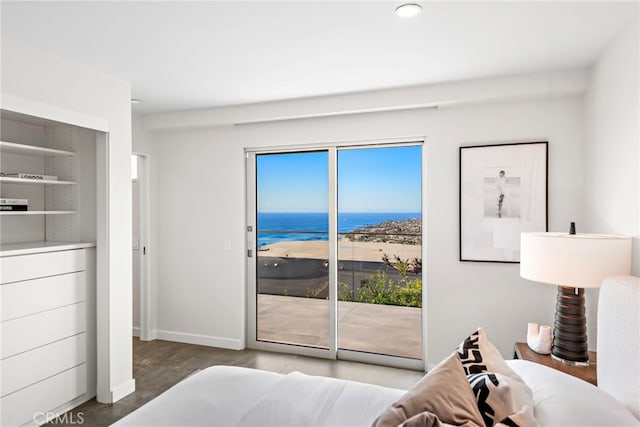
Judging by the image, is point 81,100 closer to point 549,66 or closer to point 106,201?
point 106,201

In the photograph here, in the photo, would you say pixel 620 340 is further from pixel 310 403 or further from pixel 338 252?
pixel 338 252

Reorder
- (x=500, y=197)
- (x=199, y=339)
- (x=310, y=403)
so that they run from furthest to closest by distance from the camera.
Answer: (x=199, y=339) → (x=500, y=197) → (x=310, y=403)

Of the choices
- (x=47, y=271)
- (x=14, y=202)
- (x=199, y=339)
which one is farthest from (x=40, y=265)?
(x=199, y=339)

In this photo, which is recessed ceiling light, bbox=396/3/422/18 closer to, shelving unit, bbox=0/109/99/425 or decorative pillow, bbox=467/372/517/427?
decorative pillow, bbox=467/372/517/427

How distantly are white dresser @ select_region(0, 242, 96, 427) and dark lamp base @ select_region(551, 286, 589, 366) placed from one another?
326 centimetres

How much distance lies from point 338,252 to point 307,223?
1.40ft

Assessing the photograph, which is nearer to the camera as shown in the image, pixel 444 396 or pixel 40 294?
pixel 444 396

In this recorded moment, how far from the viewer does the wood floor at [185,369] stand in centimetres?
288

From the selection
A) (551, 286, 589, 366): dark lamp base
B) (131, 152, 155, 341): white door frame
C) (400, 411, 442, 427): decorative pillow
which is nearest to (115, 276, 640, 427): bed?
(400, 411, 442, 427): decorative pillow

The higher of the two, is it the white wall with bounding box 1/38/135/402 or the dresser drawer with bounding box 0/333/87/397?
the white wall with bounding box 1/38/135/402

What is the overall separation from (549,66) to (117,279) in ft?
11.9

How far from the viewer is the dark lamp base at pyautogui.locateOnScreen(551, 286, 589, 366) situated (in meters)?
2.28

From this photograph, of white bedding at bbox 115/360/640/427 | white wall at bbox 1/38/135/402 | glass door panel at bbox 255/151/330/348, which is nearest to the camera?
white bedding at bbox 115/360/640/427

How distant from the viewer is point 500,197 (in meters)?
3.26
